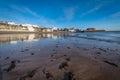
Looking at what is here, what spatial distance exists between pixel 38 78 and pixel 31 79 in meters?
0.30

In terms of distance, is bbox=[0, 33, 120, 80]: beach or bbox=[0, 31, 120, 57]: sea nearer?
bbox=[0, 33, 120, 80]: beach

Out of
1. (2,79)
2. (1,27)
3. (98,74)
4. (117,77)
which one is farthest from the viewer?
(1,27)

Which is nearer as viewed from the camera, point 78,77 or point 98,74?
point 78,77

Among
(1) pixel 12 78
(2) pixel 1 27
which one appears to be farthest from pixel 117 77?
(2) pixel 1 27

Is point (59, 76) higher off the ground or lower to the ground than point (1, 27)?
lower

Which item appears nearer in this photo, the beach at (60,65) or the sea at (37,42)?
the beach at (60,65)

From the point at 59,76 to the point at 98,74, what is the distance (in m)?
1.94

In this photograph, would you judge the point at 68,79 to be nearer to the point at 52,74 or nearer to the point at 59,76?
the point at 59,76

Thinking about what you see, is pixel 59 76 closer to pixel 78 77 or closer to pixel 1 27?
pixel 78 77

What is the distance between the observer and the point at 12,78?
15.8 ft

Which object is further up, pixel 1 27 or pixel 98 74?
pixel 1 27

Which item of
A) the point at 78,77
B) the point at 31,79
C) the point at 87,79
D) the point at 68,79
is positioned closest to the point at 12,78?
the point at 31,79

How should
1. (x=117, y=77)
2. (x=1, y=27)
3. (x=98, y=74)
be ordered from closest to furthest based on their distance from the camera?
(x=117, y=77), (x=98, y=74), (x=1, y=27)

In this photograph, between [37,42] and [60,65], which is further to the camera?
[37,42]
